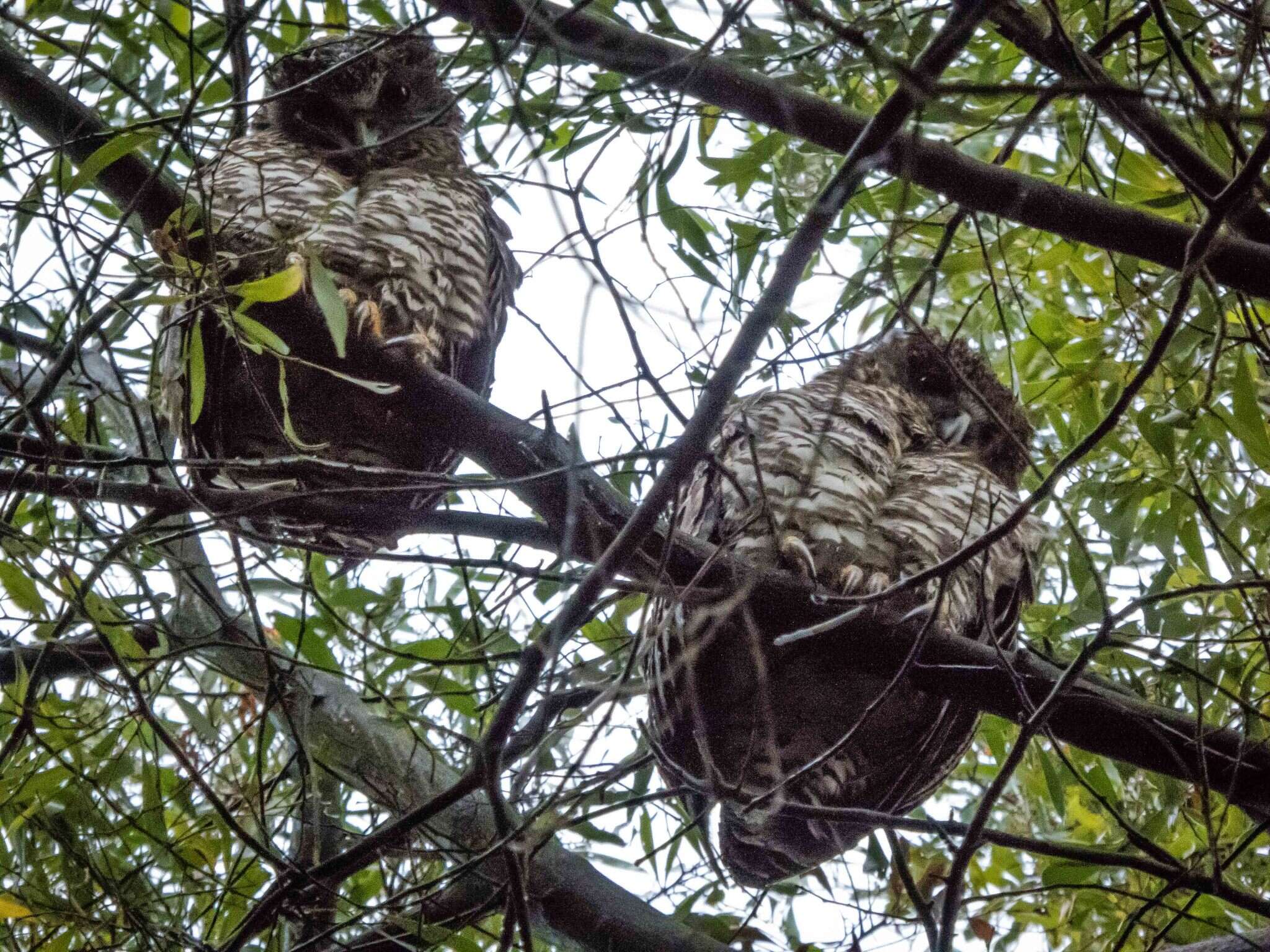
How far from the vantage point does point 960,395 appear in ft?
9.39

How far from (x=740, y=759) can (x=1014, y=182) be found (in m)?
0.99

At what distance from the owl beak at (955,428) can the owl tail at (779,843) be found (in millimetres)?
1068

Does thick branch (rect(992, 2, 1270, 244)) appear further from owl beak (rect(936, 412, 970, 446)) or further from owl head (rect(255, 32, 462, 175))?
owl head (rect(255, 32, 462, 175))

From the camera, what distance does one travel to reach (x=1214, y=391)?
2.24 metres

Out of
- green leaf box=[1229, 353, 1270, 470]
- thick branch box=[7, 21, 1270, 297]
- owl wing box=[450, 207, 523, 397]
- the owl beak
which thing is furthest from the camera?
the owl beak

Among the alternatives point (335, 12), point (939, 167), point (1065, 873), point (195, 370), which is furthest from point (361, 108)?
point (1065, 873)

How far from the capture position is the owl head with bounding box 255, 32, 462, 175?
9.22 ft

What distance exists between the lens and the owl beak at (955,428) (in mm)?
2760

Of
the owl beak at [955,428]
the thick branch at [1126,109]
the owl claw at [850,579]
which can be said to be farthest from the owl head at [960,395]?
the thick branch at [1126,109]

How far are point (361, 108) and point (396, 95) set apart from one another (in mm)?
128

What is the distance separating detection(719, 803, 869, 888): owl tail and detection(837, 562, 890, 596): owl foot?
357 mm

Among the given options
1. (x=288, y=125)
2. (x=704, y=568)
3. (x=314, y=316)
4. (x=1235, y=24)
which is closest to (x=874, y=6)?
(x=1235, y=24)

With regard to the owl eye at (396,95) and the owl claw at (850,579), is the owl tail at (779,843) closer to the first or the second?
the owl claw at (850,579)

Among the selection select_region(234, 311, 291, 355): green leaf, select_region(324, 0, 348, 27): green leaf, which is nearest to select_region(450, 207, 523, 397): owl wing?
select_region(324, 0, 348, 27): green leaf
